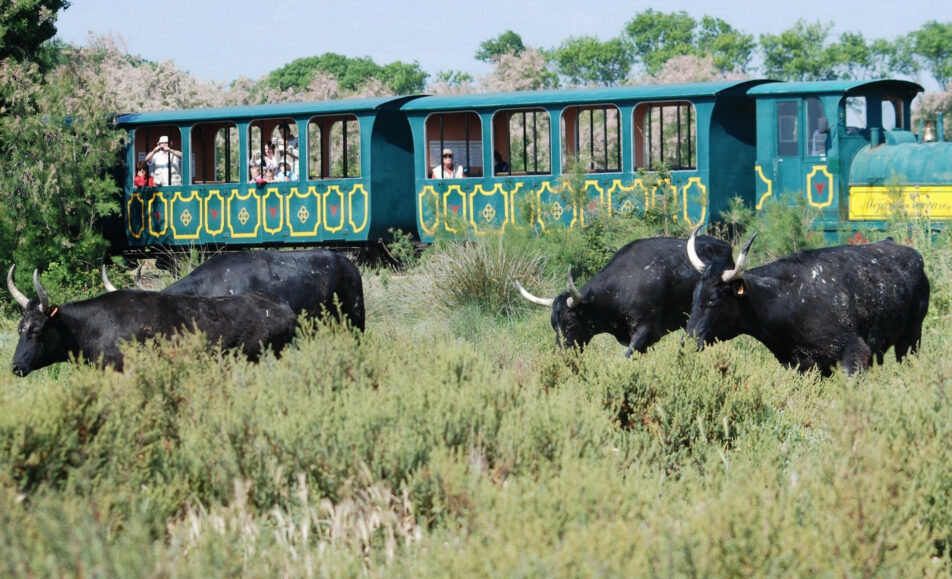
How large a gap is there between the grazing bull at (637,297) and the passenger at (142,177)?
11.6 metres

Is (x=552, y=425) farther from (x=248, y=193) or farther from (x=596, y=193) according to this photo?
(x=248, y=193)

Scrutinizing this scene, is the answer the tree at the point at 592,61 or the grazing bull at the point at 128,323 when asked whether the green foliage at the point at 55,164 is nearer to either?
the grazing bull at the point at 128,323

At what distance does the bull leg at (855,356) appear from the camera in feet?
28.2

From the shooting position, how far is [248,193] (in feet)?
65.0

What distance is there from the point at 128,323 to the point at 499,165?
36.5 feet

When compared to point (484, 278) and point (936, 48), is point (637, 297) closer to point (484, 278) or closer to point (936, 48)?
point (484, 278)

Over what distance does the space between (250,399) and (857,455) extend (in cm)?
262

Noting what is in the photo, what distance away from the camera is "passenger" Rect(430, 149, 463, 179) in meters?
19.0

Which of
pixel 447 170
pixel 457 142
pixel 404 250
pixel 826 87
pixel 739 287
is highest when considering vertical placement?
pixel 826 87

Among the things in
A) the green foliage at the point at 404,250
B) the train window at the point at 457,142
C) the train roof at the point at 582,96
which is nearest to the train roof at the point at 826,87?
the train roof at the point at 582,96

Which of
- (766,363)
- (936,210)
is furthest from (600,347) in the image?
(936,210)

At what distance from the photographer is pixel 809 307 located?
28.7ft

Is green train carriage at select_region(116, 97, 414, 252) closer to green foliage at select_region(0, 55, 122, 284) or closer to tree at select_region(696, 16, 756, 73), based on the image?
green foliage at select_region(0, 55, 122, 284)

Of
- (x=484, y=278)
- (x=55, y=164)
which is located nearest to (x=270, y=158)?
(x=55, y=164)
